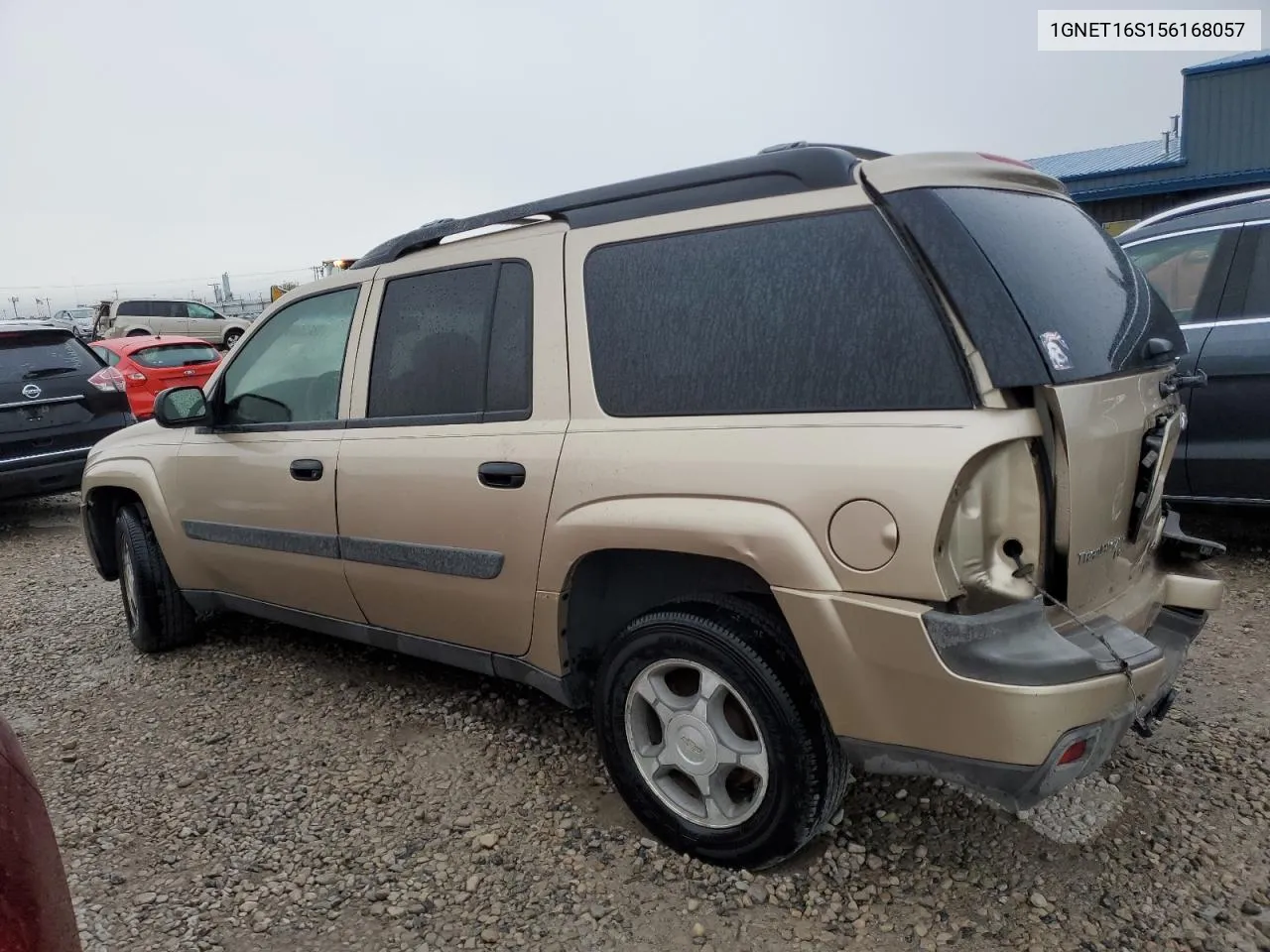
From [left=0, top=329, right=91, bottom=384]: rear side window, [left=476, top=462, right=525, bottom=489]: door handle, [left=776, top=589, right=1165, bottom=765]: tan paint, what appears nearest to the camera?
[left=776, top=589, right=1165, bottom=765]: tan paint

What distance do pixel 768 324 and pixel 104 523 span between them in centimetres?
393

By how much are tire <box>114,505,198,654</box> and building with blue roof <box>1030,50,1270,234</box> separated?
1715cm

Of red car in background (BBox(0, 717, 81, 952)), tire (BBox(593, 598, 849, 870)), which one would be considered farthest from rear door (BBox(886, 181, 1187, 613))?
red car in background (BBox(0, 717, 81, 952))

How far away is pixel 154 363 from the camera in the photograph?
12.1m

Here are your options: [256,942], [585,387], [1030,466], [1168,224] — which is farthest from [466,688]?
[1168,224]

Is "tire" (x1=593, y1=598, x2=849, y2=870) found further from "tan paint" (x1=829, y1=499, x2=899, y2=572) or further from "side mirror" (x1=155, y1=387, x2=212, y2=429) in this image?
"side mirror" (x1=155, y1=387, x2=212, y2=429)

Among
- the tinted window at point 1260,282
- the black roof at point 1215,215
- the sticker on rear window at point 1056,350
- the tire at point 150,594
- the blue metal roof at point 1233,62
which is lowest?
the tire at point 150,594

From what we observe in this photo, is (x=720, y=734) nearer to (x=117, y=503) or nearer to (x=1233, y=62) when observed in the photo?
(x=117, y=503)

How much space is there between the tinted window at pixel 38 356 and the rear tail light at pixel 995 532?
7534mm

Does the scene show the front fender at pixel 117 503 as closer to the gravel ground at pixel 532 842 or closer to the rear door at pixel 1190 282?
the gravel ground at pixel 532 842

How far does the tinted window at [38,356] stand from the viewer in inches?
279

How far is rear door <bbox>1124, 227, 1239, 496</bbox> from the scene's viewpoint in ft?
14.8

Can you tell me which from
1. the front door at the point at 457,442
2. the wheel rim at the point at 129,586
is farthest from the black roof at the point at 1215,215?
the wheel rim at the point at 129,586

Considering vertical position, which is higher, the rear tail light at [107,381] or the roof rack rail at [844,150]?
the roof rack rail at [844,150]
